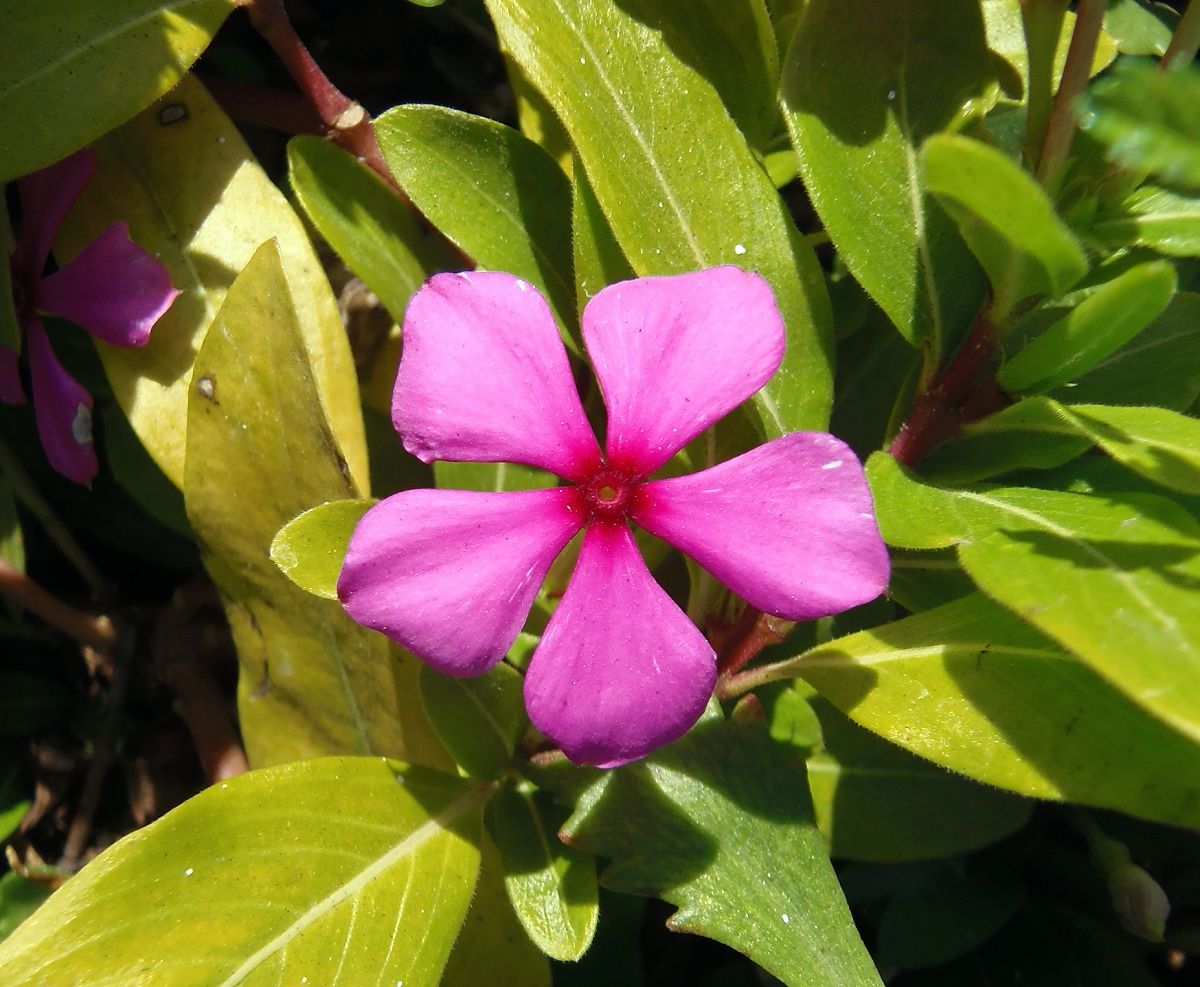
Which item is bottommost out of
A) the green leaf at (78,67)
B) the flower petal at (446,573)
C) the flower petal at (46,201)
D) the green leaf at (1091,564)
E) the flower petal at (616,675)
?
the green leaf at (1091,564)

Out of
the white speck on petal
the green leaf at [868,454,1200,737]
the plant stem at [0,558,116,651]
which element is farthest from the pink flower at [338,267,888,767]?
the plant stem at [0,558,116,651]

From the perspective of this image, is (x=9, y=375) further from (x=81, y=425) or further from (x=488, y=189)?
(x=488, y=189)

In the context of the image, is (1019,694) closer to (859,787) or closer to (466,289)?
(859,787)

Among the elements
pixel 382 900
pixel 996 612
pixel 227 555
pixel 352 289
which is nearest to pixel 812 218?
pixel 352 289

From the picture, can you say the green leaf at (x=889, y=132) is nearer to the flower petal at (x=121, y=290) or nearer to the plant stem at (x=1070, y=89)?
the plant stem at (x=1070, y=89)

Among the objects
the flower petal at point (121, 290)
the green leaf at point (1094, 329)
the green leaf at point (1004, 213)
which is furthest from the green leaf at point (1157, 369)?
the flower petal at point (121, 290)

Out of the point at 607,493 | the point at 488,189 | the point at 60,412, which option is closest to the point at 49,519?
the point at 60,412

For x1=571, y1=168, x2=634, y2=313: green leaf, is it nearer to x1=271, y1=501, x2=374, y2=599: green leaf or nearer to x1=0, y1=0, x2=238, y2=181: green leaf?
x1=271, y1=501, x2=374, y2=599: green leaf
